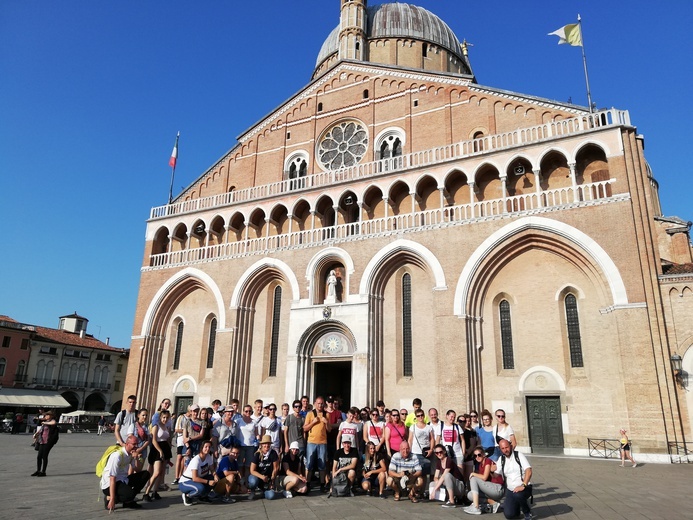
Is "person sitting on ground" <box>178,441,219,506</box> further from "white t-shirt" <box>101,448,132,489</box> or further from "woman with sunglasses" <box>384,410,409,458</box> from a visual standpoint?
"woman with sunglasses" <box>384,410,409,458</box>

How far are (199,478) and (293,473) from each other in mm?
1635

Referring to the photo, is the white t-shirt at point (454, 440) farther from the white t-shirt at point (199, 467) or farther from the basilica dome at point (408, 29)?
the basilica dome at point (408, 29)

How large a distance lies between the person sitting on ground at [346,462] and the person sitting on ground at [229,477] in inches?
65.2

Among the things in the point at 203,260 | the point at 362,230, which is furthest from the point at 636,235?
the point at 203,260

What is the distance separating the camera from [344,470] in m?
8.69

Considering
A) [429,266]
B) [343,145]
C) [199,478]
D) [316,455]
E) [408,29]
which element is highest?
[408,29]

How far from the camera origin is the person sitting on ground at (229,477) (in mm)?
8312

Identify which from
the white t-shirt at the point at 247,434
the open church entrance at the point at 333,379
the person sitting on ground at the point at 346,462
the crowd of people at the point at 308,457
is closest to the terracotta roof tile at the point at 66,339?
the open church entrance at the point at 333,379

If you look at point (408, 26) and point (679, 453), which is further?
point (408, 26)

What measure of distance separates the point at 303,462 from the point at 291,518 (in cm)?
242

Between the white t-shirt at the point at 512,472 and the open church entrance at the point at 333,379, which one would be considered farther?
the open church entrance at the point at 333,379

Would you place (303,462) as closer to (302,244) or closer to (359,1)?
(302,244)

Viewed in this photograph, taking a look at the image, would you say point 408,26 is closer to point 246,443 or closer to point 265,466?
point 246,443

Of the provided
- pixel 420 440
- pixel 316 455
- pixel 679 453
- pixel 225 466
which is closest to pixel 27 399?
pixel 225 466
